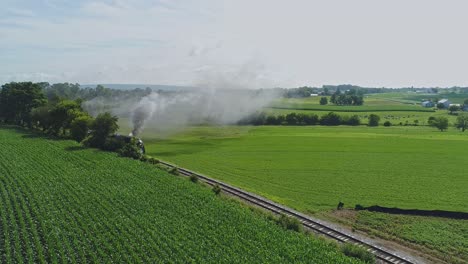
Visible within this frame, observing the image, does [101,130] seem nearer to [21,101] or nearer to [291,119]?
[21,101]

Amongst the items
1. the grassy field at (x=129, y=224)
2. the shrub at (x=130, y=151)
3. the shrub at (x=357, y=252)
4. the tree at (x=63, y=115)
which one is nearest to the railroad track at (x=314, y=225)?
the shrub at (x=357, y=252)

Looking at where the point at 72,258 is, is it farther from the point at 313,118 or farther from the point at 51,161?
the point at 313,118

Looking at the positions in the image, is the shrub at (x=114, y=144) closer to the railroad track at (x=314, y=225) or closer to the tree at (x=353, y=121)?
the railroad track at (x=314, y=225)

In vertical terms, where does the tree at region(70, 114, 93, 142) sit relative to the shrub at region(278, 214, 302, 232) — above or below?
above

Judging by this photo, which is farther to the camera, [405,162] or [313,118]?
[313,118]

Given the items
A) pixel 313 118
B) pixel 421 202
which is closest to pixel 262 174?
pixel 421 202

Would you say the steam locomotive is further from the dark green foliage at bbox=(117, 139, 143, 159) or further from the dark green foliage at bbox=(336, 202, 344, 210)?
the dark green foliage at bbox=(336, 202, 344, 210)

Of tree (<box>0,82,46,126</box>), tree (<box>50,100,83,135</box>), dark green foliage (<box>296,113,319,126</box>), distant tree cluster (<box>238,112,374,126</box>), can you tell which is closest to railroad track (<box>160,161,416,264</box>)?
tree (<box>50,100,83,135</box>)
